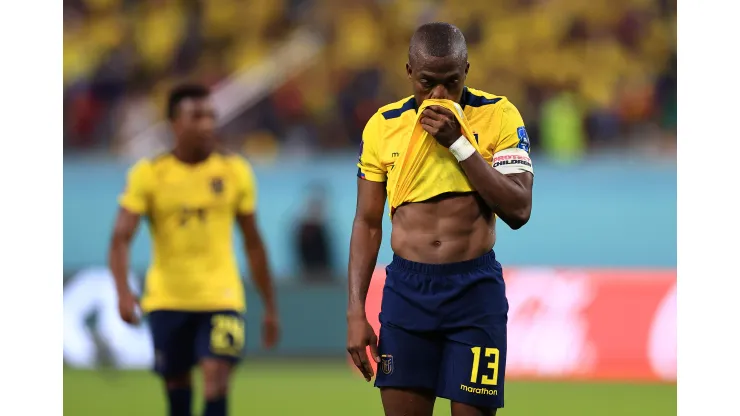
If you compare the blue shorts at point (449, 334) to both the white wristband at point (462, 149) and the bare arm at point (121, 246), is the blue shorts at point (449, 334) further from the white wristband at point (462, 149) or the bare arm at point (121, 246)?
the bare arm at point (121, 246)

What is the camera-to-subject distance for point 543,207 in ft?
41.3

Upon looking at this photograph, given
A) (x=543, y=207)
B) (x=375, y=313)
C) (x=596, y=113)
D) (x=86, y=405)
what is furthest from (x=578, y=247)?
(x=86, y=405)

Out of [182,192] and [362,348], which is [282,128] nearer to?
[182,192]

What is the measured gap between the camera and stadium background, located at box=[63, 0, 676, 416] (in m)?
10.2

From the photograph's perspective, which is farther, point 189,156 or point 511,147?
point 189,156

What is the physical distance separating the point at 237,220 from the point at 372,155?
8.44 ft

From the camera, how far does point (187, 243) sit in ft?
21.1

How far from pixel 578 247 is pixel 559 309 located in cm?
237

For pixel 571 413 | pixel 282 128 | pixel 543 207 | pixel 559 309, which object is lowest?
pixel 571 413

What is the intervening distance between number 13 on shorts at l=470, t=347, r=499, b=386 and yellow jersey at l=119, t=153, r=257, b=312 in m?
2.60

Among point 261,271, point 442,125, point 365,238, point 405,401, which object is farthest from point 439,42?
point 261,271

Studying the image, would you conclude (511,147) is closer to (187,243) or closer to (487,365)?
(487,365)

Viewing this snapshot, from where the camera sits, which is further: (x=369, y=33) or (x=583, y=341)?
(x=369, y=33)

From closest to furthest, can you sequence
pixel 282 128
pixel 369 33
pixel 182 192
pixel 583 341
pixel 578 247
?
pixel 182 192
pixel 583 341
pixel 578 247
pixel 282 128
pixel 369 33
